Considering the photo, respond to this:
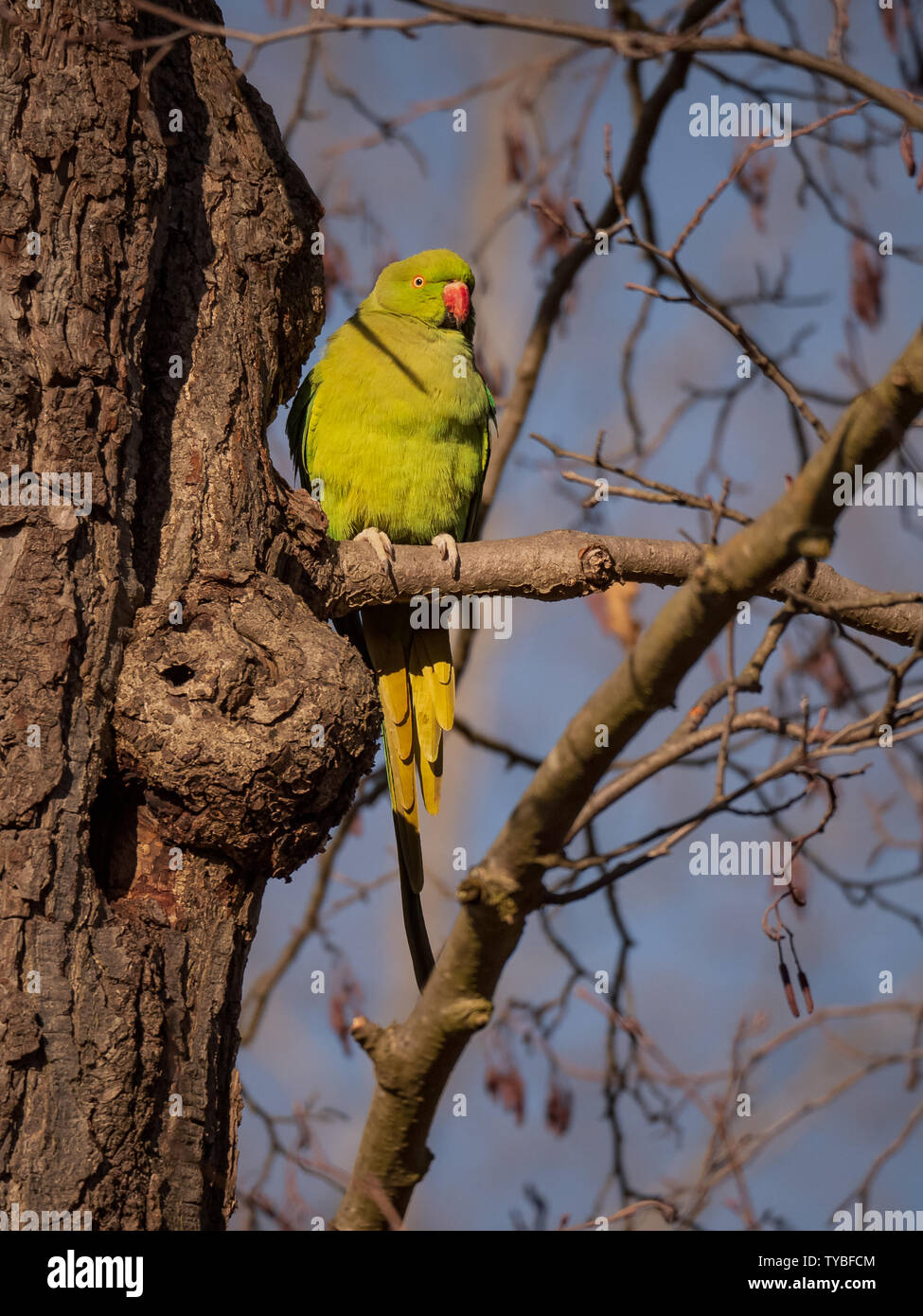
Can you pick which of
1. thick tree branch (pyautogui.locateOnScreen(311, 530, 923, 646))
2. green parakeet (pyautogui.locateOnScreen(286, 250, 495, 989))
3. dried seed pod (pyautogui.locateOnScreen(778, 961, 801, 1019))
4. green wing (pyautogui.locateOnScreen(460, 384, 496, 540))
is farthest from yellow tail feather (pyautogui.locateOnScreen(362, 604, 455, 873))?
dried seed pod (pyautogui.locateOnScreen(778, 961, 801, 1019))

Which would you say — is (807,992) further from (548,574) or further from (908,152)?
(908,152)

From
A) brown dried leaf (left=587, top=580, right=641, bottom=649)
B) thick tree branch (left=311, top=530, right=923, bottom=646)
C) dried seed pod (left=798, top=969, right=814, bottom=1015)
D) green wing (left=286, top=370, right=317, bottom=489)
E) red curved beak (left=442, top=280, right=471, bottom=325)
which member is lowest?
dried seed pod (left=798, top=969, right=814, bottom=1015)

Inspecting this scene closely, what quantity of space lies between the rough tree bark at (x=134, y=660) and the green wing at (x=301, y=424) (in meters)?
1.51

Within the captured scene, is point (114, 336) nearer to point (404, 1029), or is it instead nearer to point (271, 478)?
point (271, 478)

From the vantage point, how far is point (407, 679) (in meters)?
4.02

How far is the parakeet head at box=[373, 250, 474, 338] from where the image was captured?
178 inches

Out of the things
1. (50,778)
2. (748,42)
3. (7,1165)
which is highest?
(748,42)

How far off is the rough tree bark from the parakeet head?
74.7 inches

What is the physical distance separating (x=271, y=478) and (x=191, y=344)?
0.33 metres

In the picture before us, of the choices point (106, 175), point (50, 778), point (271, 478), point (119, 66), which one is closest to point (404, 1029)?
point (50, 778)

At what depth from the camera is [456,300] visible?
4.50m

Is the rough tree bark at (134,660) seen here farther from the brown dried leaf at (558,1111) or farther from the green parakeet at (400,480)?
the brown dried leaf at (558,1111)

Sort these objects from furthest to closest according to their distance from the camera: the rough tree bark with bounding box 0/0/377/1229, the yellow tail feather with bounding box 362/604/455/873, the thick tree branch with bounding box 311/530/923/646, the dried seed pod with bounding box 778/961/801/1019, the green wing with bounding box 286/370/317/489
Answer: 1. the green wing with bounding box 286/370/317/489
2. the yellow tail feather with bounding box 362/604/455/873
3. the thick tree branch with bounding box 311/530/923/646
4. the dried seed pod with bounding box 778/961/801/1019
5. the rough tree bark with bounding box 0/0/377/1229

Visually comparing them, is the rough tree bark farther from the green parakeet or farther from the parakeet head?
the parakeet head
